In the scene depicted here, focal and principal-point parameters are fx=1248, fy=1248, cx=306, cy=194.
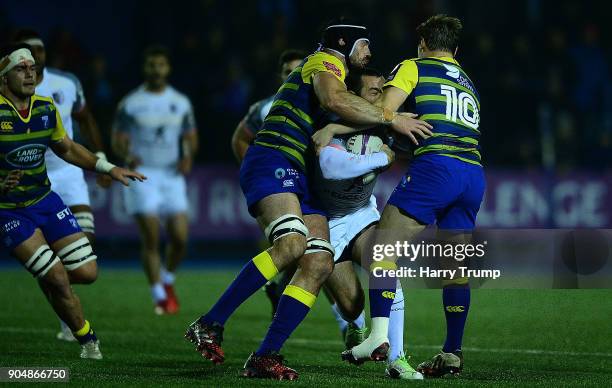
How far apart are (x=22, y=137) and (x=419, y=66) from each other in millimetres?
2857

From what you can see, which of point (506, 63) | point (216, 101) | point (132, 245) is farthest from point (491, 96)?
point (132, 245)

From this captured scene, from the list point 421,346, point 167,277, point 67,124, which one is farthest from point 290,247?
point 167,277

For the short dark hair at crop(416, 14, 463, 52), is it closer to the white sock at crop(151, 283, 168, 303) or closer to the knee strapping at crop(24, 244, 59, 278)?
the knee strapping at crop(24, 244, 59, 278)

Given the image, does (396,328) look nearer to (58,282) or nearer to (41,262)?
(58,282)

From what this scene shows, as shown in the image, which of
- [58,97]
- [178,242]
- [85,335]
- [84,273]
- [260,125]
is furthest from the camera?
[178,242]

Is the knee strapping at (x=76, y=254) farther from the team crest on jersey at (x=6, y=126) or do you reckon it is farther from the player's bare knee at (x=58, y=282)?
the team crest on jersey at (x=6, y=126)

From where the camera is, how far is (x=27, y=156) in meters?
8.85

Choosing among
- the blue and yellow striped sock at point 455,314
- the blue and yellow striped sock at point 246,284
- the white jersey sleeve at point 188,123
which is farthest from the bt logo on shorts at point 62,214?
the white jersey sleeve at point 188,123

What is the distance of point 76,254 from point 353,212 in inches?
81.4

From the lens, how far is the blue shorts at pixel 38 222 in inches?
345

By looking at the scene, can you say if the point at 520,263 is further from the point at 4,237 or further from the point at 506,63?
the point at 506,63

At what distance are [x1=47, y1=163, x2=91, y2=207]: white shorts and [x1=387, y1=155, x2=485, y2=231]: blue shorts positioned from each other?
378 centimetres

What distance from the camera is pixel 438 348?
988cm

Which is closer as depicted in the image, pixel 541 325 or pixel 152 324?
pixel 541 325
